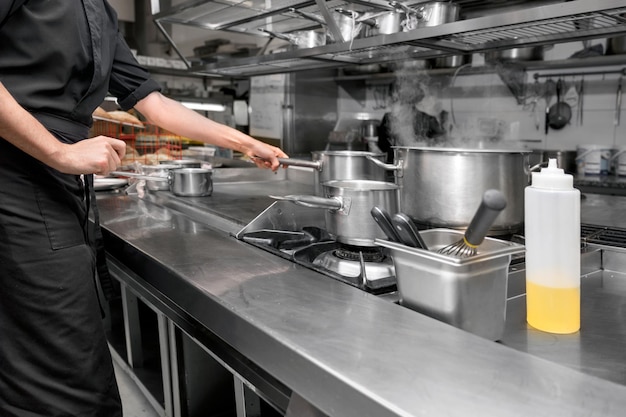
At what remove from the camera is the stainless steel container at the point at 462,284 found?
70 centimetres

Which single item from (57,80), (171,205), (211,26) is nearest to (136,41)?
(211,26)

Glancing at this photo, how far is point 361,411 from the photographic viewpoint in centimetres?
57

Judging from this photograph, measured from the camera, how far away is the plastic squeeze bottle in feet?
2.40

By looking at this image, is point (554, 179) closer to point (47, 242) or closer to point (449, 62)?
point (47, 242)

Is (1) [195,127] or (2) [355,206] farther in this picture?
(1) [195,127]

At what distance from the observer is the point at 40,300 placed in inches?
38.8

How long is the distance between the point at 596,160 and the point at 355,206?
9.44 feet

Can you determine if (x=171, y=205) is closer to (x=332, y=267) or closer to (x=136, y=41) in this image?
(x=332, y=267)

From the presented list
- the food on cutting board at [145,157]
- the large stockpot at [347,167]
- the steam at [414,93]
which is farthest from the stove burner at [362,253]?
the steam at [414,93]

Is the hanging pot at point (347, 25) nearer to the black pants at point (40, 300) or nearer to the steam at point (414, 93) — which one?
the black pants at point (40, 300)

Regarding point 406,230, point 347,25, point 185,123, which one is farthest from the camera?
Answer: point 347,25

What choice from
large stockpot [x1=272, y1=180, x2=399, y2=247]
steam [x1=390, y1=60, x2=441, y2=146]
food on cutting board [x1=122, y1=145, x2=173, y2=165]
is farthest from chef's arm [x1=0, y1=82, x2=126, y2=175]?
steam [x1=390, y1=60, x2=441, y2=146]

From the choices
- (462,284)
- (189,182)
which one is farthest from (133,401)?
(462,284)

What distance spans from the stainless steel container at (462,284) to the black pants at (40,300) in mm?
655
